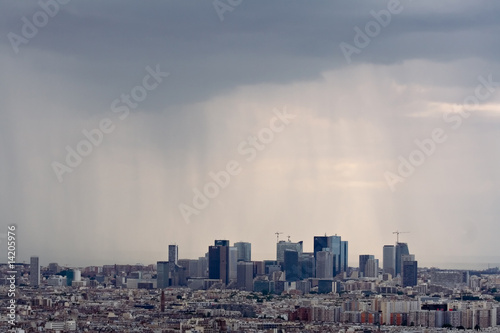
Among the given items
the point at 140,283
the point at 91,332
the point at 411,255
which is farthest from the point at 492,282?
the point at 91,332

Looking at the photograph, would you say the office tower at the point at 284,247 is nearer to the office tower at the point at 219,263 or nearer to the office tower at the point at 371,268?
the office tower at the point at 371,268

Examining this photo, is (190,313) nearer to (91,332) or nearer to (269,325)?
(269,325)

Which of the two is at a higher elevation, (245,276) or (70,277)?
(245,276)

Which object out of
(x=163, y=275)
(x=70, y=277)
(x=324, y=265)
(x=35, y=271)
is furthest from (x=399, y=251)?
(x=35, y=271)

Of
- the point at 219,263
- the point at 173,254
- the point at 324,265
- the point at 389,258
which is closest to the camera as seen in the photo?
the point at 219,263

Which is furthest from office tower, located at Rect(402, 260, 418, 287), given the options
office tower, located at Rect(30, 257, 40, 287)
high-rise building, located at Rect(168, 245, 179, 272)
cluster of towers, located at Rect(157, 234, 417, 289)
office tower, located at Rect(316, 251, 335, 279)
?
office tower, located at Rect(30, 257, 40, 287)

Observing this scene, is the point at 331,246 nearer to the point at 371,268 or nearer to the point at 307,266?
the point at 371,268

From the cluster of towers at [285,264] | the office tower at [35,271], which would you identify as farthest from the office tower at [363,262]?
the office tower at [35,271]
